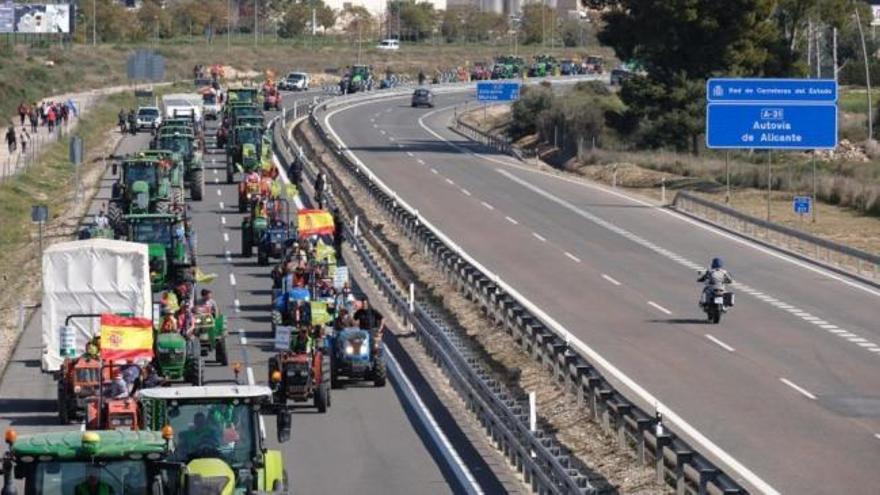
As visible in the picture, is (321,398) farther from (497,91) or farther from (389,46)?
(389,46)

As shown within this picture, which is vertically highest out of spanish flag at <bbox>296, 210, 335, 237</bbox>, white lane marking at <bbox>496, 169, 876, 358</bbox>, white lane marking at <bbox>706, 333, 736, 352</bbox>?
spanish flag at <bbox>296, 210, 335, 237</bbox>

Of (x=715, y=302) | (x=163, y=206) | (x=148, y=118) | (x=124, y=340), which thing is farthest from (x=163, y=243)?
(x=148, y=118)

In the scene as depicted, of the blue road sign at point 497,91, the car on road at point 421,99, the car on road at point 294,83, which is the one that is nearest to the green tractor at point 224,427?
the blue road sign at point 497,91

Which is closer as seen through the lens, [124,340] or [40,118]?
[124,340]

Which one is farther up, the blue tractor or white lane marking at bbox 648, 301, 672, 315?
the blue tractor

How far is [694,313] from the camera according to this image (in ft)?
136

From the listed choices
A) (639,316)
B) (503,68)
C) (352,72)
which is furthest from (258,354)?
(503,68)

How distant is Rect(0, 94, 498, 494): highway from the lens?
25.3 metres

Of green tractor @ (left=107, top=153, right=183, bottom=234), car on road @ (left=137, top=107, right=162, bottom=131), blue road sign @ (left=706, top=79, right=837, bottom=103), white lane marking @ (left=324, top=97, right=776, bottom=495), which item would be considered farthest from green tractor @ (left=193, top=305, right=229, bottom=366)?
car on road @ (left=137, top=107, right=162, bottom=131)

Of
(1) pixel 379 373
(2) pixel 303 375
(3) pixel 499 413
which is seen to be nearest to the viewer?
(3) pixel 499 413

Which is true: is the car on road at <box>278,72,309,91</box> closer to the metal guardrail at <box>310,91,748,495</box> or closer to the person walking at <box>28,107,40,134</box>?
the person walking at <box>28,107,40,134</box>

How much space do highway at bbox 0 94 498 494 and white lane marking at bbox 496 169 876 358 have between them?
11.0m

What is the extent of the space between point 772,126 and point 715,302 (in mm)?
22182

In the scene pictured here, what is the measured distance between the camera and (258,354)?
1465 inches
